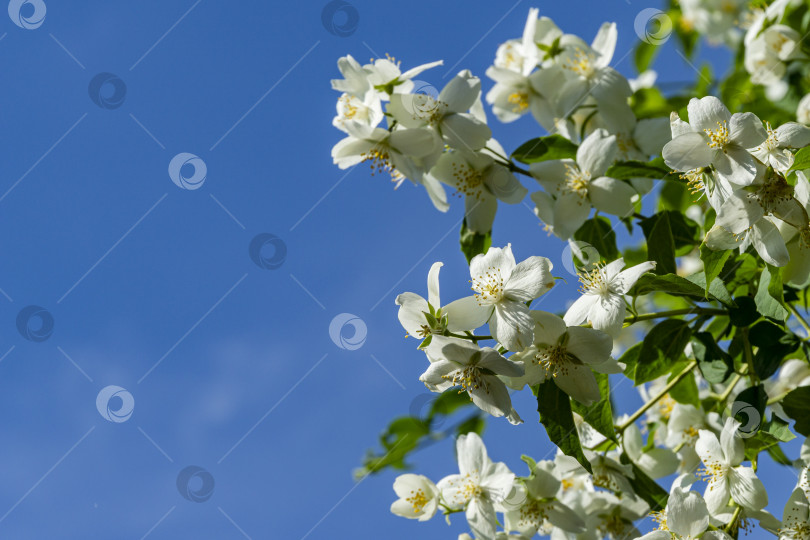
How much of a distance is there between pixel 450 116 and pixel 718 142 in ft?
2.08

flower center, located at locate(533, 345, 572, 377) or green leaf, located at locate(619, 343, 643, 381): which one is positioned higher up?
green leaf, located at locate(619, 343, 643, 381)

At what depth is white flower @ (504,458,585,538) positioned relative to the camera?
1.74 m

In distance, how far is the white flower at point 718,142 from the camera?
1.32 meters

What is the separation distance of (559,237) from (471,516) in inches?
27.9

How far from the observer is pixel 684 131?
1.39 metres

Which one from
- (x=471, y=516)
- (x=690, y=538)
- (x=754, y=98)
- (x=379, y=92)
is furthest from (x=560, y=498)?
(x=754, y=98)

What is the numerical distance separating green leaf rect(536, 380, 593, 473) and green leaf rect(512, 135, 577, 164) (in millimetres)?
708

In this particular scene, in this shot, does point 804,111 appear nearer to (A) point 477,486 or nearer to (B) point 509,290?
(B) point 509,290

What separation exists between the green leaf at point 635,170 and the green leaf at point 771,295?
13.8 inches

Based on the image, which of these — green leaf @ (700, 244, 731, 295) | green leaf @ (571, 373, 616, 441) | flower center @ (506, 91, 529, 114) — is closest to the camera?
green leaf @ (700, 244, 731, 295)

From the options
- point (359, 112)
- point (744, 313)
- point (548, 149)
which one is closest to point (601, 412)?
point (744, 313)

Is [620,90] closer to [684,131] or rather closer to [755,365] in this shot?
[684,131]

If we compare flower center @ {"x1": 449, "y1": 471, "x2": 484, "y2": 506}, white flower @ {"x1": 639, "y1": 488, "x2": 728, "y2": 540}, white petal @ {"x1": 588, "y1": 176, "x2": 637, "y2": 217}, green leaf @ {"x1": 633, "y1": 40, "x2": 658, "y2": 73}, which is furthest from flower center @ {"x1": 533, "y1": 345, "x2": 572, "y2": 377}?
green leaf @ {"x1": 633, "y1": 40, "x2": 658, "y2": 73}

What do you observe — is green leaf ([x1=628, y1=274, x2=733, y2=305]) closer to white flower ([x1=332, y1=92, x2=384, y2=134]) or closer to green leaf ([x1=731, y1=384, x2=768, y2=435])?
green leaf ([x1=731, y1=384, x2=768, y2=435])
